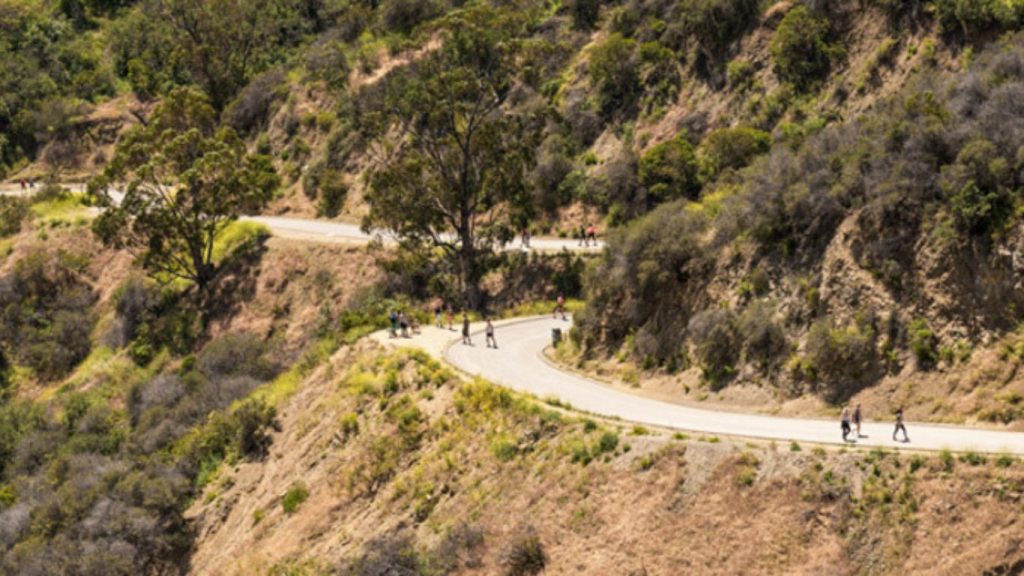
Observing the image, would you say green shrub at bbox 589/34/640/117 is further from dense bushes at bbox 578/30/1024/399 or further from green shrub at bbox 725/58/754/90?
dense bushes at bbox 578/30/1024/399

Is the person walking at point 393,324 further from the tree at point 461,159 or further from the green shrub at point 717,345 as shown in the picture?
the green shrub at point 717,345

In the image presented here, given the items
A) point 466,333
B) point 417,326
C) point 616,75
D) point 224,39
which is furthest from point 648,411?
point 224,39

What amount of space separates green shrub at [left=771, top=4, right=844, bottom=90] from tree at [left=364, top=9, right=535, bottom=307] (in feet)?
38.8

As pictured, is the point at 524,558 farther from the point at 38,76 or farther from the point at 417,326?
the point at 38,76

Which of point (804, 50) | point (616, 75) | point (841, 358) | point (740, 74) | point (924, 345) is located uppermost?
point (804, 50)

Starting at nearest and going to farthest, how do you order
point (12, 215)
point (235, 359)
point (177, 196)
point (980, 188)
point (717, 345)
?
1. point (980, 188)
2. point (717, 345)
3. point (235, 359)
4. point (177, 196)
5. point (12, 215)

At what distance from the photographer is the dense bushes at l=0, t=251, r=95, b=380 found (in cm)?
5931

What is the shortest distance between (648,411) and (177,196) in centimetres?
3453

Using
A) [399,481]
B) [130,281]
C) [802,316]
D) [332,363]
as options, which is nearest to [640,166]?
[332,363]

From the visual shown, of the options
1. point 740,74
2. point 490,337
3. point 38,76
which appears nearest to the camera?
point 490,337

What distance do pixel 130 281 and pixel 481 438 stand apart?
36079 millimetres

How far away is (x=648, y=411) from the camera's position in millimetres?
31609

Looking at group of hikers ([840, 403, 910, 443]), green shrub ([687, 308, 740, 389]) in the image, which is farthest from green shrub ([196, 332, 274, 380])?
group of hikers ([840, 403, 910, 443])

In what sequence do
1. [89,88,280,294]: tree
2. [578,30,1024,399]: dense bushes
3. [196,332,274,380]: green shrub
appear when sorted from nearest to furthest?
1. [578,30,1024,399]: dense bushes
2. [196,332,274,380]: green shrub
3. [89,88,280,294]: tree
